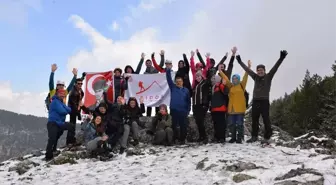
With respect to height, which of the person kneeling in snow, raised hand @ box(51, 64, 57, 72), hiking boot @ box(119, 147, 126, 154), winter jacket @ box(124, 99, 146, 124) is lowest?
hiking boot @ box(119, 147, 126, 154)

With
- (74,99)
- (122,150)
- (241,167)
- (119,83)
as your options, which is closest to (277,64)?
(241,167)

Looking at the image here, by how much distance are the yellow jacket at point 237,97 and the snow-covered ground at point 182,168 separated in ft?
4.01

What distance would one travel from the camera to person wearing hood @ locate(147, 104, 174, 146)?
1224 cm

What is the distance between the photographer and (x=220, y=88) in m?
12.1

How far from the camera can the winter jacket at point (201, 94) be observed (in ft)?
40.0

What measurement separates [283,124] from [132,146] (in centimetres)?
4759

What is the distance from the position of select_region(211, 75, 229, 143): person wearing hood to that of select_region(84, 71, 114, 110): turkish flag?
464cm

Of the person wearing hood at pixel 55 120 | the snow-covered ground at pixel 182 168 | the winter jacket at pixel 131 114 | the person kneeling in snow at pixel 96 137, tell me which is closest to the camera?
the snow-covered ground at pixel 182 168

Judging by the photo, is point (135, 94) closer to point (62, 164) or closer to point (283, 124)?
point (62, 164)

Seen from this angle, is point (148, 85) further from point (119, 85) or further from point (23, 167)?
point (23, 167)

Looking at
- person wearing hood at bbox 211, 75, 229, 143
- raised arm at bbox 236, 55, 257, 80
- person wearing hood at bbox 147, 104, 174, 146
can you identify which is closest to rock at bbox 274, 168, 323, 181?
person wearing hood at bbox 211, 75, 229, 143

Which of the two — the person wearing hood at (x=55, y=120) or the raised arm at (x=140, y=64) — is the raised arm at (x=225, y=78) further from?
the person wearing hood at (x=55, y=120)

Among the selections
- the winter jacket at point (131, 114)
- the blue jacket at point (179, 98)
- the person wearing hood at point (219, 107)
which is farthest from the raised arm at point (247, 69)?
the winter jacket at point (131, 114)

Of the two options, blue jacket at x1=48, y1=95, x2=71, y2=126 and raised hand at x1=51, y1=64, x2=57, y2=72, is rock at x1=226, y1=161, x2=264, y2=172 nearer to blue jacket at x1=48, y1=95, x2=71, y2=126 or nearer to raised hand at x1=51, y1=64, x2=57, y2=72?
blue jacket at x1=48, y1=95, x2=71, y2=126
